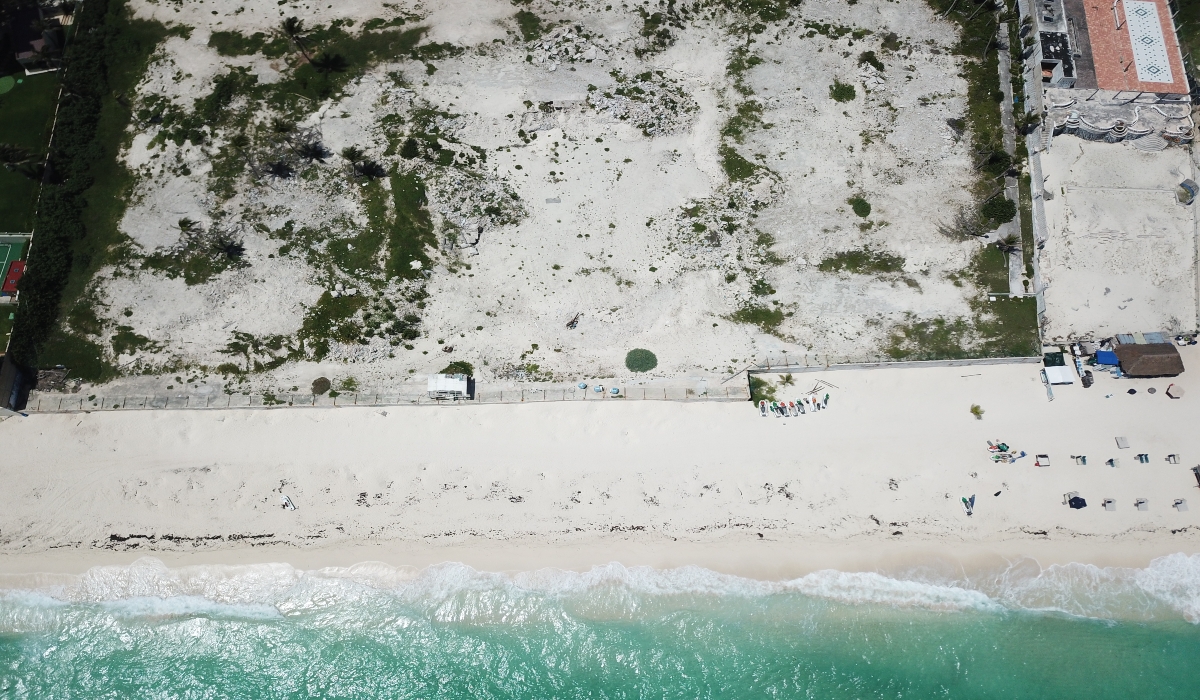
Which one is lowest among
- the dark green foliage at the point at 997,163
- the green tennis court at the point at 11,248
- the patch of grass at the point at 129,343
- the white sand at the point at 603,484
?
the white sand at the point at 603,484

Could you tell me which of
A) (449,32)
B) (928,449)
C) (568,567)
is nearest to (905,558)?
(928,449)

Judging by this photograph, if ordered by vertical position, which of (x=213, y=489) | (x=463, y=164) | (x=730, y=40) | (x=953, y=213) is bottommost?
(x=213, y=489)

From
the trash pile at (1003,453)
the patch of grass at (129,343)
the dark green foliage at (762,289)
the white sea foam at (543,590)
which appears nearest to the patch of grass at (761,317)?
the dark green foliage at (762,289)

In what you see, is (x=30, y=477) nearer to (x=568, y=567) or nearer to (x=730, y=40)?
(x=568, y=567)

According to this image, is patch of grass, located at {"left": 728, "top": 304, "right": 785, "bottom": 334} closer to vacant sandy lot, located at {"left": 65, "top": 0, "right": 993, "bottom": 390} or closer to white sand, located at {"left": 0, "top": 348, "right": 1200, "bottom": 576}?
vacant sandy lot, located at {"left": 65, "top": 0, "right": 993, "bottom": 390}

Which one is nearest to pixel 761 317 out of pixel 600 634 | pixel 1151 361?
pixel 600 634

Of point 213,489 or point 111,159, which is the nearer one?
point 213,489

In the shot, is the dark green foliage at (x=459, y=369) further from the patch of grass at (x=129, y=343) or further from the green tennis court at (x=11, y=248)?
the green tennis court at (x=11, y=248)
